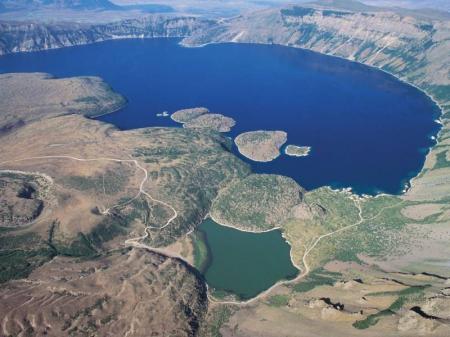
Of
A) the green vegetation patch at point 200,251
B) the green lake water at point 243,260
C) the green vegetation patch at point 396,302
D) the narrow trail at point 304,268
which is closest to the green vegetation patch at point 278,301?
the narrow trail at point 304,268

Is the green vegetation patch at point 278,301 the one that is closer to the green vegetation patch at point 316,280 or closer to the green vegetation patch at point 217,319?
the green vegetation patch at point 316,280

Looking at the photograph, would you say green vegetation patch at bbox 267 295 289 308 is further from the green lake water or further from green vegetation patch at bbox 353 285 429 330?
green vegetation patch at bbox 353 285 429 330

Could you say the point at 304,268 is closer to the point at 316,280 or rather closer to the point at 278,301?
the point at 316,280

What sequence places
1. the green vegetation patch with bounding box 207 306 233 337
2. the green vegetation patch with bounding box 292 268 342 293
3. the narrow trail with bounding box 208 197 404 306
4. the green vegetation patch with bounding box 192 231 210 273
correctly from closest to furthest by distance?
the green vegetation patch with bounding box 207 306 233 337 → the narrow trail with bounding box 208 197 404 306 → the green vegetation patch with bounding box 292 268 342 293 → the green vegetation patch with bounding box 192 231 210 273

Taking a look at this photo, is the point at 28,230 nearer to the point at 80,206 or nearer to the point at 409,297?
the point at 80,206

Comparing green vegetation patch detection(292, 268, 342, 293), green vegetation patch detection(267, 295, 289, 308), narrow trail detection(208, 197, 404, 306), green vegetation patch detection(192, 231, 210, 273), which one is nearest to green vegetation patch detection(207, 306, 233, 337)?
narrow trail detection(208, 197, 404, 306)

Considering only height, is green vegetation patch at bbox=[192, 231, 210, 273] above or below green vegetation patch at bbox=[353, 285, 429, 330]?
below

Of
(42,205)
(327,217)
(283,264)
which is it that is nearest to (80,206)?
(42,205)

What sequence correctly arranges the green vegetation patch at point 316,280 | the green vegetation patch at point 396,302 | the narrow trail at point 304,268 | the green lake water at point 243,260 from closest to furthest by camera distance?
the green vegetation patch at point 396,302 → the narrow trail at point 304,268 → the green vegetation patch at point 316,280 → the green lake water at point 243,260

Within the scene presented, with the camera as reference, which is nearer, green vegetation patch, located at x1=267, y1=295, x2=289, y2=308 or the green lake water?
green vegetation patch, located at x1=267, y1=295, x2=289, y2=308

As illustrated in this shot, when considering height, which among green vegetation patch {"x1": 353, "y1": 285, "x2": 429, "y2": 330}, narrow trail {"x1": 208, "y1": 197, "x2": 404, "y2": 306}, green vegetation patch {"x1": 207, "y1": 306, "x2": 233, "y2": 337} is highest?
green vegetation patch {"x1": 353, "y1": 285, "x2": 429, "y2": 330}
